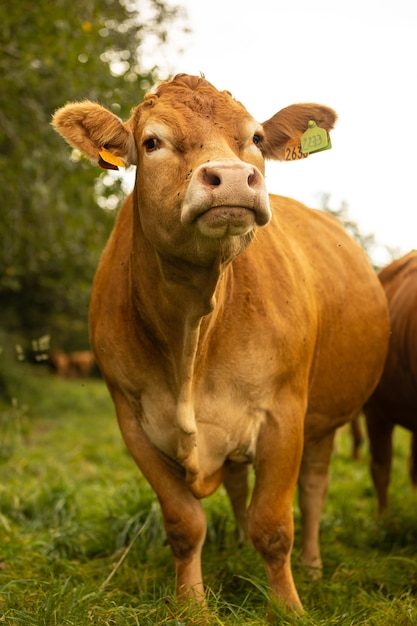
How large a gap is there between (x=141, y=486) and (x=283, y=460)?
1.94m

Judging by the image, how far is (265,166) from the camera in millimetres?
3547

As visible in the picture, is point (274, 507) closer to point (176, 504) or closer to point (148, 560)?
point (176, 504)

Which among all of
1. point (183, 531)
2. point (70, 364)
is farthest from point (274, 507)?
point (70, 364)

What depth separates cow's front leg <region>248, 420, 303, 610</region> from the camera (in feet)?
12.3

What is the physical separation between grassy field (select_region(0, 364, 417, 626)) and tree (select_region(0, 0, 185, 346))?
95.5 inches

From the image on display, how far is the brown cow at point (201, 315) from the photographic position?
3.14m

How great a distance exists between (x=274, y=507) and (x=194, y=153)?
1.68 meters

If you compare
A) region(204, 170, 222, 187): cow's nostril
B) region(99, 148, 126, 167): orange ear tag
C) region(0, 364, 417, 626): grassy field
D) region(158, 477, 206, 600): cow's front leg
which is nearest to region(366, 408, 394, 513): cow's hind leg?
region(0, 364, 417, 626): grassy field

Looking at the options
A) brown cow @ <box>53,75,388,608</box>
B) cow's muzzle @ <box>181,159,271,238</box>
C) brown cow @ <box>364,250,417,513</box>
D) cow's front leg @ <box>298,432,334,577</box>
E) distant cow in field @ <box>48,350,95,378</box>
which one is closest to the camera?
cow's muzzle @ <box>181,159,271,238</box>

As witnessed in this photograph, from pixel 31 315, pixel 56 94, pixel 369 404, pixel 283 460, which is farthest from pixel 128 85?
pixel 31 315

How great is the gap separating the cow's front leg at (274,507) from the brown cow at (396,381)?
61.5 inches

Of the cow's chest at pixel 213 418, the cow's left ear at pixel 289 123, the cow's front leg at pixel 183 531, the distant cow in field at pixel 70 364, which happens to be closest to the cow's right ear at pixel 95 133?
the cow's left ear at pixel 289 123

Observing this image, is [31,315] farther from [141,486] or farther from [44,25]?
[141,486]

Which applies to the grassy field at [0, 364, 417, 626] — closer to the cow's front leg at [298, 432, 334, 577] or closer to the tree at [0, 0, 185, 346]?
the cow's front leg at [298, 432, 334, 577]
